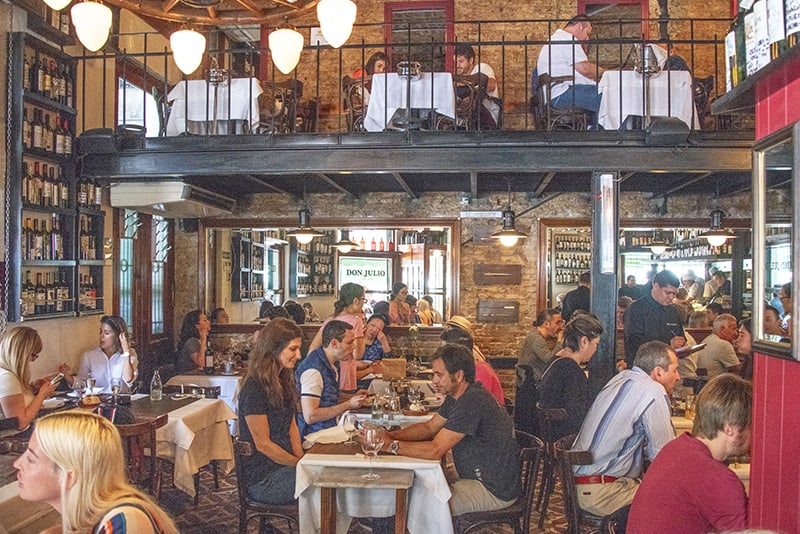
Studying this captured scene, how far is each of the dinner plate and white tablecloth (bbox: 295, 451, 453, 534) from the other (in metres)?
2.41

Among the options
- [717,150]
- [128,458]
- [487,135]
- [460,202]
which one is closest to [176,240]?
[460,202]

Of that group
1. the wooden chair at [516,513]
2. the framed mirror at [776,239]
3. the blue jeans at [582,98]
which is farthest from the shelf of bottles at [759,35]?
the blue jeans at [582,98]

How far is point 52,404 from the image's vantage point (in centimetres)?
547

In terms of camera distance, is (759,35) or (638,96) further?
(638,96)

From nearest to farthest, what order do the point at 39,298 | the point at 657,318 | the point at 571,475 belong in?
the point at 571,475 < the point at 39,298 < the point at 657,318

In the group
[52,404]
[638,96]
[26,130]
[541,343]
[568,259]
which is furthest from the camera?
[568,259]

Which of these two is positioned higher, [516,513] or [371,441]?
[371,441]

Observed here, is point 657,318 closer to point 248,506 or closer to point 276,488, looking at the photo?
point 276,488

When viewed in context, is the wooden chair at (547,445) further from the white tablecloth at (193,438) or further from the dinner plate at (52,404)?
the dinner plate at (52,404)

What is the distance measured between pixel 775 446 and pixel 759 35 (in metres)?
1.44

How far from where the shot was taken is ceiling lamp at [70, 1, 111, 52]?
4.66 metres

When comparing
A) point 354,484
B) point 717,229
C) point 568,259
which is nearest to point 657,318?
point 717,229

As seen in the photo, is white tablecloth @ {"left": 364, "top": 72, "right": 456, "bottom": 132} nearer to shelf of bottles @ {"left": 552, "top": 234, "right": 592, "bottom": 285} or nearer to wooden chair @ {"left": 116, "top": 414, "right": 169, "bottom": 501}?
wooden chair @ {"left": 116, "top": 414, "right": 169, "bottom": 501}

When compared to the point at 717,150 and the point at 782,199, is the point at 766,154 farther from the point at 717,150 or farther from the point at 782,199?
the point at 717,150
